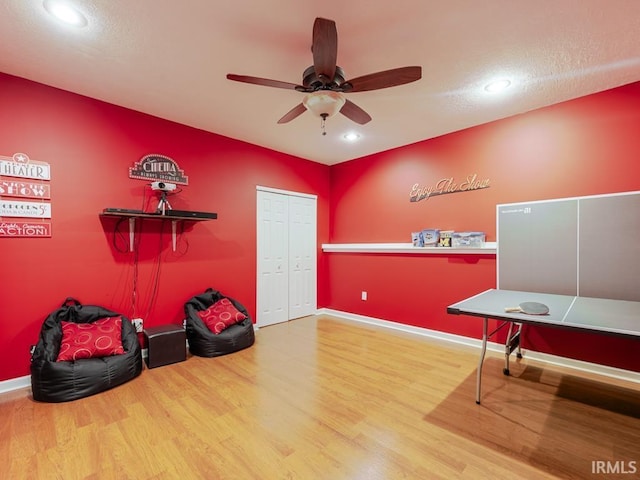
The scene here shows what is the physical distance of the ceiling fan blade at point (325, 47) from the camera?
1.56 metres

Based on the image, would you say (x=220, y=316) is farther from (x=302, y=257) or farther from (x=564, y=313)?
(x=564, y=313)

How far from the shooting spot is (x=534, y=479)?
153 centimetres

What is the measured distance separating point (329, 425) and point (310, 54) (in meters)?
2.67

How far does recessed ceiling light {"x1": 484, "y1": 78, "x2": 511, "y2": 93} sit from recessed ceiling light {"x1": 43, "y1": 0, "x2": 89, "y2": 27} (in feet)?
10.1

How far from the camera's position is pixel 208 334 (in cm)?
315

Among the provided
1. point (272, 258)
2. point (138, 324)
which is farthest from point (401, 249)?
point (138, 324)

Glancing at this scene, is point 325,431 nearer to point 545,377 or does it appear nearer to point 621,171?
point 545,377

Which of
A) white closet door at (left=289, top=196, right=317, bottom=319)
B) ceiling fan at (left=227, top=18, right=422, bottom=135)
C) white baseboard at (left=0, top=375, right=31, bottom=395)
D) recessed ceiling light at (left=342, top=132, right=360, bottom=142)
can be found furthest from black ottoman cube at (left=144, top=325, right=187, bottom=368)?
recessed ceiling light at (left=342, top=132, right=360, bottom=142)

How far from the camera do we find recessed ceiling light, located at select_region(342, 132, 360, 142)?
12.3 ft

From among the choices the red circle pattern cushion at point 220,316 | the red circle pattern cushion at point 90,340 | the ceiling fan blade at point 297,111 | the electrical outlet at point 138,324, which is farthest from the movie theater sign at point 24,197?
the ceiling fan blade at point 297,111

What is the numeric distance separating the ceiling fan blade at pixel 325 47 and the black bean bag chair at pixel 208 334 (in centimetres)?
272

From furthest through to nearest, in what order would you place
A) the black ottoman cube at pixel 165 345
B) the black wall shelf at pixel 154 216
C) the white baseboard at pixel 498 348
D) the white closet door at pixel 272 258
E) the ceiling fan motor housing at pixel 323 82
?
the white closet door at pixel 272 258, the black ottoman cube at pixel 165 345, the black wall shelf at pixel 154 216, the white baseboard at pixel 498 348, the ceiling fan motor housing at pixel 323 82

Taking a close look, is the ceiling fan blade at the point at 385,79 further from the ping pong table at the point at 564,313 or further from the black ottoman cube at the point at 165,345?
the black ottoman cube at the point at 165,345

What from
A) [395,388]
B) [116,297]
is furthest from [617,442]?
[116,297]
